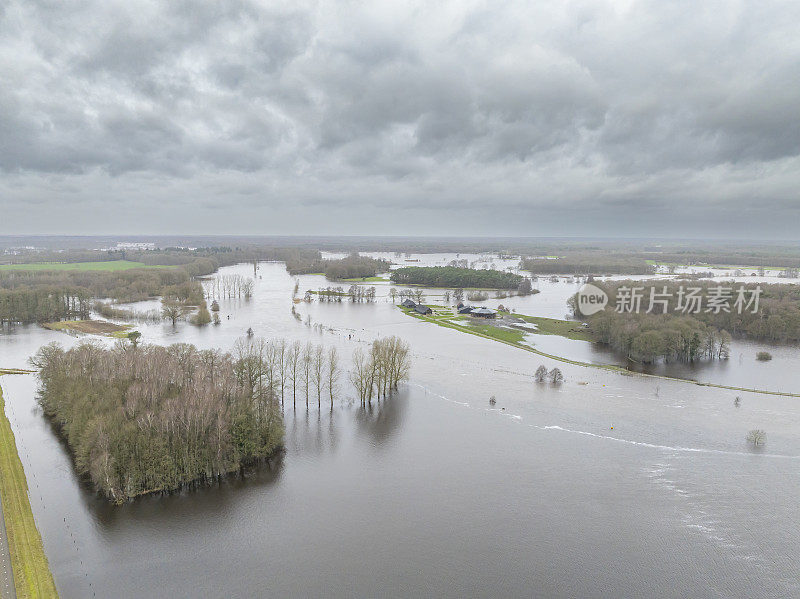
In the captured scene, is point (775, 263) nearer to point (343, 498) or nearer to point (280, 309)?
point (280, 309)

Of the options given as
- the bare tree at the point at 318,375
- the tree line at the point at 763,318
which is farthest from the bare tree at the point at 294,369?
the tree line at the point at 763,318

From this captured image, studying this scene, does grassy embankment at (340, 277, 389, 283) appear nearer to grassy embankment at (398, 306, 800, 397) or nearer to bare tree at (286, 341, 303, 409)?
grassy embankment at (398, 306, 800, 397)

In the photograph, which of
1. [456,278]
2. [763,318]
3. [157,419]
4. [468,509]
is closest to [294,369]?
[157,419]

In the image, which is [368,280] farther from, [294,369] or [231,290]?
[294,369]

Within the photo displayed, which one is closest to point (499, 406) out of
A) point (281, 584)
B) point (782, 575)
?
point (782, 575)

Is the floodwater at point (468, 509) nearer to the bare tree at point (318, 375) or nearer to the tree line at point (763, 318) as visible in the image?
the bare tree at point (318, 375)

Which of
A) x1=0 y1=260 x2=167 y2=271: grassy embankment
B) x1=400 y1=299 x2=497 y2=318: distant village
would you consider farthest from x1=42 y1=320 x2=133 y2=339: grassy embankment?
x1=0 y1=260 x2=167 y2=271: grassy embankment
